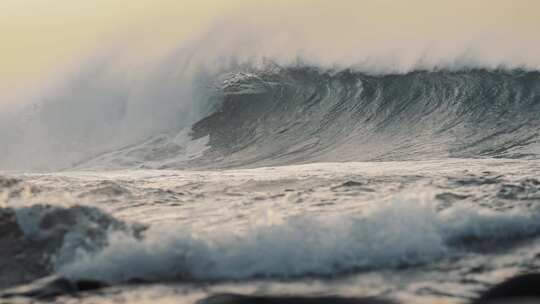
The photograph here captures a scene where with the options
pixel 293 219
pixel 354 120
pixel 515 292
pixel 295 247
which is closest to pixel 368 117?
pixel 354 120

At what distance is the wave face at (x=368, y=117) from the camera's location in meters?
11.1

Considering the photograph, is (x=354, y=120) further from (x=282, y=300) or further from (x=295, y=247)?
(x=282, y=300)

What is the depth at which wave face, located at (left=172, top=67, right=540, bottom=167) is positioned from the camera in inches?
436

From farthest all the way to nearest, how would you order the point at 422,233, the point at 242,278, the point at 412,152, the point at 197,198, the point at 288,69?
the point at 288,69 < the point at 412,152 < the point at 197,198 < the point at 422,233 < the point at 242,278

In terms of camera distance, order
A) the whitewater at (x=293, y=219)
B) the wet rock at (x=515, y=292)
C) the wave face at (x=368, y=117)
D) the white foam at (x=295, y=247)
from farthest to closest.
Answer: the wave face at (x=368, y=117)
the white foam at (x=295, y=247)
the whitewater at (x=293, y=219)
the wet rock at (x=515, y=292)

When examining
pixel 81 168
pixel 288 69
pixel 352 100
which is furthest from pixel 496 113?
pixel 81 168

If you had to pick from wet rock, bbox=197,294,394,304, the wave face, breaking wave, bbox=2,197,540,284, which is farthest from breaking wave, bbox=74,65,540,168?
wet rock, bbox=197,294,394,304

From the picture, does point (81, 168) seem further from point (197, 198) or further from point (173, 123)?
point (197, 198)

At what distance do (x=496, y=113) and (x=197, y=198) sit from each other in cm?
913

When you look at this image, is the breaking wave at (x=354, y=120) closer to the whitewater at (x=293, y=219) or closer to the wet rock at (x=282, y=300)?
the whitewater at (x=293, y=219)

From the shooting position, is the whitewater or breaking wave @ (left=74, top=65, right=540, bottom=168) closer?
the whitewater

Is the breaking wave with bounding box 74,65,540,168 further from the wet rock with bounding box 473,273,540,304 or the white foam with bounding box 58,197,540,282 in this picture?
the wet rock with bounding box 473,273,540,304

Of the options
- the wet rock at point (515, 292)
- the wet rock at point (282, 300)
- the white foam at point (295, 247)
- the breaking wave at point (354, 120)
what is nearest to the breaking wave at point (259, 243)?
the white foam at point (295, 247)

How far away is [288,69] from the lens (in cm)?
1717
